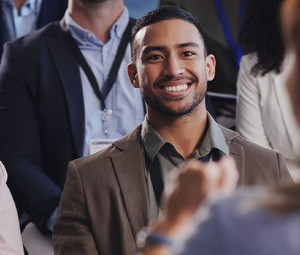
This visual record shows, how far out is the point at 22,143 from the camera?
265 cm

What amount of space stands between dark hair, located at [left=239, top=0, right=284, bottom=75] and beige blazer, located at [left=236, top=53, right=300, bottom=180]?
6 centimetres

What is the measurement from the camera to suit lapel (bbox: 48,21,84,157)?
2.65 meters

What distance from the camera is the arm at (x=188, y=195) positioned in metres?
0.78

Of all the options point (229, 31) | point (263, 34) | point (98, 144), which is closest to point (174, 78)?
point (98, 144)

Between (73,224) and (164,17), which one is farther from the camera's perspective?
(164,17)

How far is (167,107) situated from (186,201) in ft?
3.60

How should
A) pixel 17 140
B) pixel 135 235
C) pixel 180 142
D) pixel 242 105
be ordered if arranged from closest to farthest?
1. pixel 135 235
2. pixel 180 142
3. pixel 17 140
4. pixel 242 105

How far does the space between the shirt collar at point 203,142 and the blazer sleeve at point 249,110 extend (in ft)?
3.10

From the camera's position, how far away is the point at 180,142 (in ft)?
6.13

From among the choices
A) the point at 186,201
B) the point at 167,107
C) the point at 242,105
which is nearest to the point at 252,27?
the point at 242,105

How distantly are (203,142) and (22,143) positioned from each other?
3.36 ft

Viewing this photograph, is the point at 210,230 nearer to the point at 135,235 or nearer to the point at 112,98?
the point at 135,235

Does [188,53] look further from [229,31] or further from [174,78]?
[229,31]

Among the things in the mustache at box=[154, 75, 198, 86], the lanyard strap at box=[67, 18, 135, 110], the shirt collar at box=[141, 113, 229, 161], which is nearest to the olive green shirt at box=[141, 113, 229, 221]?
the shirt collar at box=[141, 113, 229, 161]
